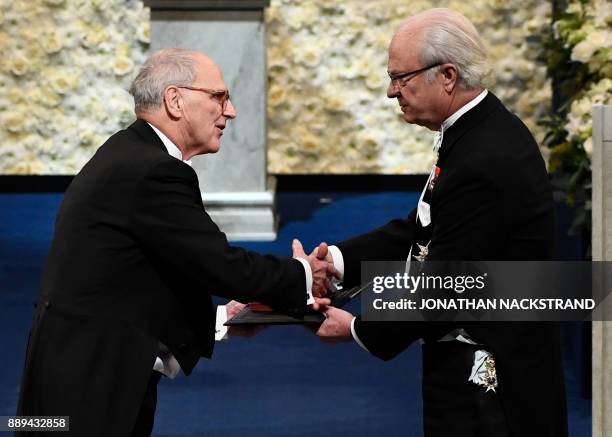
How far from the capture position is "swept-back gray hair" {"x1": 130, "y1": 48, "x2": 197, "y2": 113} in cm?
287

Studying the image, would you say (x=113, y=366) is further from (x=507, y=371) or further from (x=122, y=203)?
(x=507, y=371)

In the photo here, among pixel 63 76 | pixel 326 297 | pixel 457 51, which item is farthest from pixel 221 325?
pixel 63 76

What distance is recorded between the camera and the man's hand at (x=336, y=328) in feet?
9.84

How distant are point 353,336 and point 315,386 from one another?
2.14 m

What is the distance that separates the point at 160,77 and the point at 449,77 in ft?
2.09

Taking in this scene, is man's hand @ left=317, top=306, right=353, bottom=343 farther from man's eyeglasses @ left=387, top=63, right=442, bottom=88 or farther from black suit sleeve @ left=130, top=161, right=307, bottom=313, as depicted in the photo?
man's eyeglasses @ left=387, top=63, right=442, bottom=88

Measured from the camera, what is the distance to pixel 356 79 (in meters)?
9.38

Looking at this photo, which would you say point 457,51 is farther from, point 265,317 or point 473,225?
point 265,317

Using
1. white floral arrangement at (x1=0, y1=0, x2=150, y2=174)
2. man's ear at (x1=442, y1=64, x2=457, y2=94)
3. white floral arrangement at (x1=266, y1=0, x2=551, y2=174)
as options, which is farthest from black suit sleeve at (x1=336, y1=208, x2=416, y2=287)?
white floral arrangement at (x1=0, y1=0, x2=150, y2=174)

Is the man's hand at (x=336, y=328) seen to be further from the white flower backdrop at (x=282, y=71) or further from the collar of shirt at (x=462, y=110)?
the white flower backdrop at (x=282, y=71)

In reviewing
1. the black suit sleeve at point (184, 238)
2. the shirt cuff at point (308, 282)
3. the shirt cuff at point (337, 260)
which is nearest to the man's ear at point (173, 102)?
the black suit sleeve at point (184, 238)

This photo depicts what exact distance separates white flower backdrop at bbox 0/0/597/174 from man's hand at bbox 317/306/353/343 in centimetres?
644

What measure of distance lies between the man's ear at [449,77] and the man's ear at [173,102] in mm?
585

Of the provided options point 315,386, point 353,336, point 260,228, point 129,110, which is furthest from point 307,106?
point 353,336
